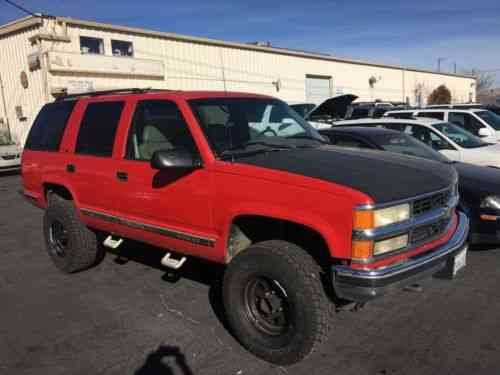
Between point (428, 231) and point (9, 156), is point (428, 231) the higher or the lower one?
the lower one

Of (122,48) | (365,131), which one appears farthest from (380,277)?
(122,48)

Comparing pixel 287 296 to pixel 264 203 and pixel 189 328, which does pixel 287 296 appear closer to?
pixel 264 203

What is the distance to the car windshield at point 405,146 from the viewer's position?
19.9ft

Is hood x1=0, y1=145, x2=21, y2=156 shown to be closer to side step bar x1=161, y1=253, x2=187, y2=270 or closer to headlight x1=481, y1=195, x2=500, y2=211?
side step bar x1=161, y1=253, x2=187, y2=270

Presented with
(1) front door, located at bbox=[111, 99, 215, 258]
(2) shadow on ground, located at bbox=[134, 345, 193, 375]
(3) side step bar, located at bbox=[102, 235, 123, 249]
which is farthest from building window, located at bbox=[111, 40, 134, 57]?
(2) shadow on ground, located at bbox=[134, 345, 193, 375]

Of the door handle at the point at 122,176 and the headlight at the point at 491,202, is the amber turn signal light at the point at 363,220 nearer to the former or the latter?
the door handle at the point at 122,176

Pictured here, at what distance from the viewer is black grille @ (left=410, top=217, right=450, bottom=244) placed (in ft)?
9.82

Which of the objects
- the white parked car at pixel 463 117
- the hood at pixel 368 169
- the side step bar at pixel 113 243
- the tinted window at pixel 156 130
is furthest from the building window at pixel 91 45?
the hood at pixel 368 169

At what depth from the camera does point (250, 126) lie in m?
3.90

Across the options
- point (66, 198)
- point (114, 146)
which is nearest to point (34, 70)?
point (66, 198)

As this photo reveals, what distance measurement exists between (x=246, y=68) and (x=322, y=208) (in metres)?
20.4

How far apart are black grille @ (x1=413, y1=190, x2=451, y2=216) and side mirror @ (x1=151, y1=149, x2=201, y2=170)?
1.61 meters

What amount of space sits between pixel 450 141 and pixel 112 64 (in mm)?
12996

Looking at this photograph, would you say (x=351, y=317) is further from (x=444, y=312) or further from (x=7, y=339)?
(x=7, y=339)
